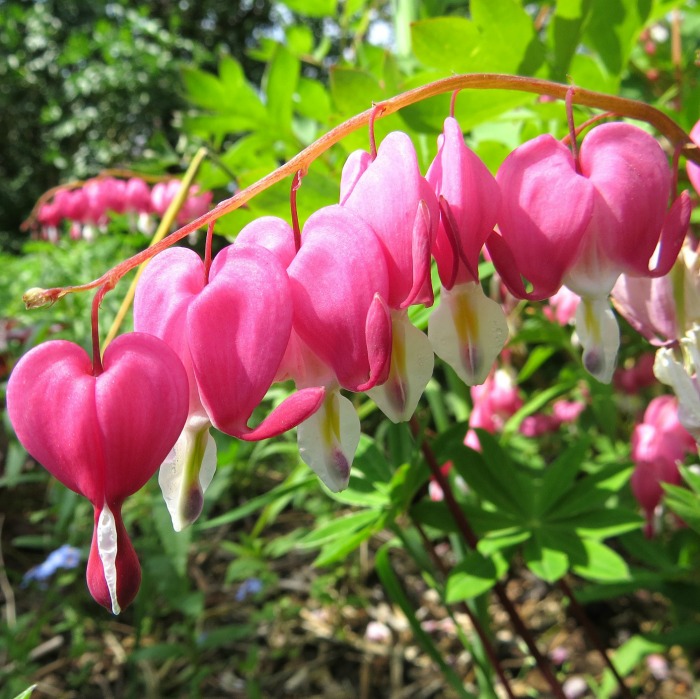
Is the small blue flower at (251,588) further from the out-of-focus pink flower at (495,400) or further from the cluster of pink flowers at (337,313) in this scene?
the cluster of pink flowers at (337,313)

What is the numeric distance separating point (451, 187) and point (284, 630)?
5.84ft

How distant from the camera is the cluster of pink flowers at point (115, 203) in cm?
276

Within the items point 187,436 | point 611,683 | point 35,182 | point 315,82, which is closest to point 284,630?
point 611,683

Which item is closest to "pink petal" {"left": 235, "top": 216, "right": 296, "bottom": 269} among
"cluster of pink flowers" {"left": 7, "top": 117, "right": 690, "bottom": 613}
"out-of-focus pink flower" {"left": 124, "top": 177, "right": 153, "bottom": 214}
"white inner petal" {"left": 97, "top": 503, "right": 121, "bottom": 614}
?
"cluster of pink flowers" {"left": 7, "top": 117, "right": 690, "bottom": 613}

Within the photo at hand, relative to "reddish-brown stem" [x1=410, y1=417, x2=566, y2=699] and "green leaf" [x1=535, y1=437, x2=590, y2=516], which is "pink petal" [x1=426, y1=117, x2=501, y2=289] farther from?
"green leaf" [x1=535, y1=437, x2=590, y2=516]

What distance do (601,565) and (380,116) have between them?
684mm

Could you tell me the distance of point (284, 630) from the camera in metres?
2.00

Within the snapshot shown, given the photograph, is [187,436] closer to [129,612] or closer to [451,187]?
[451,187]

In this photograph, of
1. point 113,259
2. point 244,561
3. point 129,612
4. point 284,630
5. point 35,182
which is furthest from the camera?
point 35,182

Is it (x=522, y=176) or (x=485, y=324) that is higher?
(x=522, y=176)

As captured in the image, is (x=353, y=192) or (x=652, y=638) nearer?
(x=353, y=192)

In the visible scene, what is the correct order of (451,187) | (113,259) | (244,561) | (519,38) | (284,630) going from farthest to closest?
1. (113,259)
2. (284,630)
3. (244,561)
4. (519,38)
5. (451,187)

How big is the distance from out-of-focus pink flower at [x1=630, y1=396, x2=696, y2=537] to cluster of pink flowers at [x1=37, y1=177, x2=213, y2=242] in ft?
5.21

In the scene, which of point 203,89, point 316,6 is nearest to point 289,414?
point 203,89
